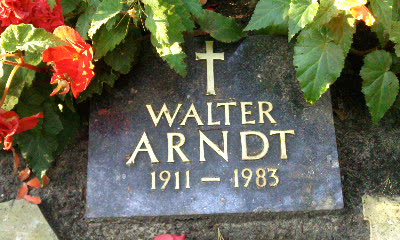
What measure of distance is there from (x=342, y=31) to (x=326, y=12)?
92 millimetres

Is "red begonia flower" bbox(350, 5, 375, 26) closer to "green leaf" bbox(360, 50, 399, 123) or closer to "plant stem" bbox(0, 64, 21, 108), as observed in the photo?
"green leaf" bbox(360, 50, 399, 123)

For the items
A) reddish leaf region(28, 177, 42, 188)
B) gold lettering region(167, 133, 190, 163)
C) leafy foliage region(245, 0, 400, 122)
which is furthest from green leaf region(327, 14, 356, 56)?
reddish leaf region(28, 177, 42, 188)

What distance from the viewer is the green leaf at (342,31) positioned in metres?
1.63

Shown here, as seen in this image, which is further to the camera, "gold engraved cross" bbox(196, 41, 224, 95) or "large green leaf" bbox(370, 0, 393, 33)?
"gold engraved cross" bbox(196, 41, 224, 95)

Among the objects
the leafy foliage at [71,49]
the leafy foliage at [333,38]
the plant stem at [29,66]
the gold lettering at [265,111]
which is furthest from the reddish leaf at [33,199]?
the leafy foliage at [333,38]

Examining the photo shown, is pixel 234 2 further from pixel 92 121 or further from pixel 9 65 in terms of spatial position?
pixel 9 65

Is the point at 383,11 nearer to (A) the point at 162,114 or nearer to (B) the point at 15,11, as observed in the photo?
(A) the point at 162,114

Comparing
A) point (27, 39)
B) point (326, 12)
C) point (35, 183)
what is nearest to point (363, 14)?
point (326, 12)

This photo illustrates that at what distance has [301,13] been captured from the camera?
5.25 feet

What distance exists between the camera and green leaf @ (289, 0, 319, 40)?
1572mm

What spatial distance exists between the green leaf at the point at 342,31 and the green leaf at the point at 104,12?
68cm

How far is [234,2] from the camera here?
204 centimetres

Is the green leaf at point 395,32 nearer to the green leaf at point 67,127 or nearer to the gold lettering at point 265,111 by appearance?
the gold lettering at point 265,111

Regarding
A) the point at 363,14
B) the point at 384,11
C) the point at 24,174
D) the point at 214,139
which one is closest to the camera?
the point at 363,14
